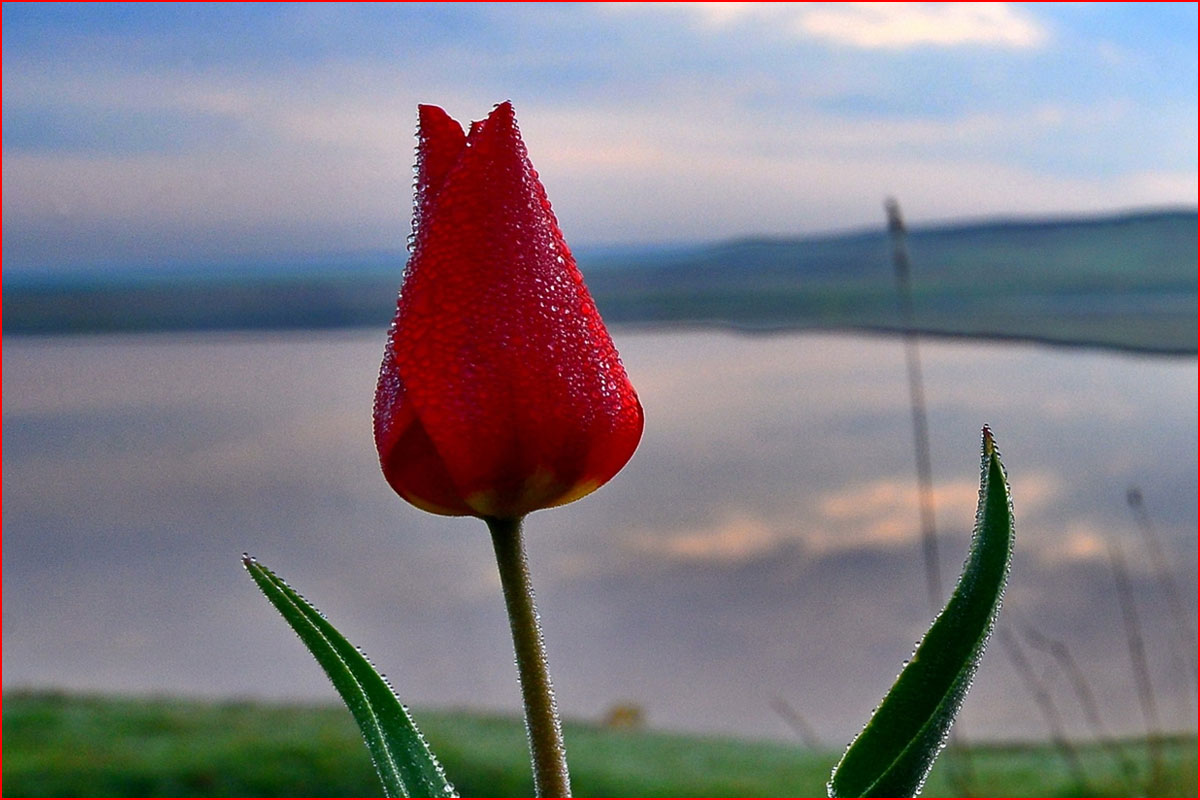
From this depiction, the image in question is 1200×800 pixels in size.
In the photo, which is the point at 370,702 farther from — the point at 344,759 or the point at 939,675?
the point at 344,759

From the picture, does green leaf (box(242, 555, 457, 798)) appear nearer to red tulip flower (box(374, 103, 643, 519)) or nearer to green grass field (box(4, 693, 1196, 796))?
red tulip flower (box(374, 103, 643, 519))

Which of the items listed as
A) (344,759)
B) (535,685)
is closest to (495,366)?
(535,685)

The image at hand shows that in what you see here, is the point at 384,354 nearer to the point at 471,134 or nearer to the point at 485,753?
the point at 471,134

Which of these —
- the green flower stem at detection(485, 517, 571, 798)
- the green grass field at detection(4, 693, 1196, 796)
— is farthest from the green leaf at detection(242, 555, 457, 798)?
the green grass field at detection(4, 693, 1196, 796)

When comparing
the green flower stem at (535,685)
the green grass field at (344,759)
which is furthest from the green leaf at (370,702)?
the green grass field at (344,759)

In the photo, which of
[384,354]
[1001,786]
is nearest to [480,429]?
[384,354]

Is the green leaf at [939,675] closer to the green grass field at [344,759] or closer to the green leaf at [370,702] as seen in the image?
the green leaf at [370,702]
